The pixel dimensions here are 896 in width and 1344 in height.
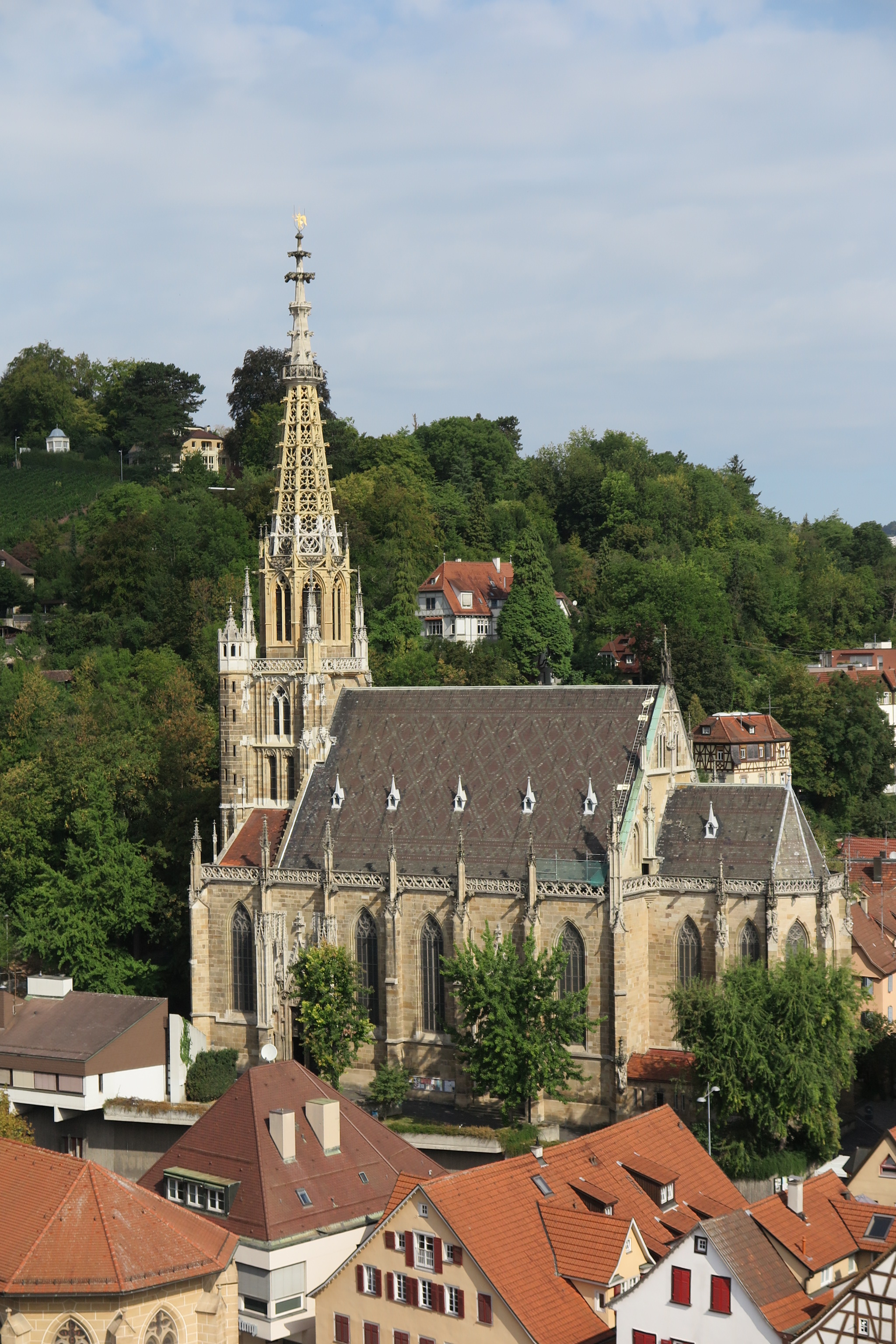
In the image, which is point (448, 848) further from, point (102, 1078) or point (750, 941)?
Result: point (102, 1078)

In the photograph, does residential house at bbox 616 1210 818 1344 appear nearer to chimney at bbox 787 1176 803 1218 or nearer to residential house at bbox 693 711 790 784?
chimney at bbox 787 1176 803 1218

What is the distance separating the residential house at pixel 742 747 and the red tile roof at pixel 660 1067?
4365 cm

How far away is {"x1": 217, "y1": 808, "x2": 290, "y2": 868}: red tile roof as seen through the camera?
7712cm

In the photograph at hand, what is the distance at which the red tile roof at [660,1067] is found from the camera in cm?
6731

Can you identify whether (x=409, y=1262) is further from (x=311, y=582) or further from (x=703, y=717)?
(x=703, y=717)

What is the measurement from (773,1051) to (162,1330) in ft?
74.7

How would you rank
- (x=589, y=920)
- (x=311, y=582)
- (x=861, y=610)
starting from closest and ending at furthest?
(x=589, y=920) < (x=311, y=582) < (x=861, y=610)

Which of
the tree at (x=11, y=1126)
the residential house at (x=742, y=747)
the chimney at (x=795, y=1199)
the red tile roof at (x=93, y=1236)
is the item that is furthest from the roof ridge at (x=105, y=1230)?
the residential house at (x=742, y=747)

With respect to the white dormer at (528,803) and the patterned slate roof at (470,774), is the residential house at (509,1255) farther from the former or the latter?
the white dormer at (528,803)

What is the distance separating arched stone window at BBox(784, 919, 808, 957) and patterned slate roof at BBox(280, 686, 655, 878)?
23.4 ft

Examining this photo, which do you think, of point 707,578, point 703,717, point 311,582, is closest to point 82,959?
point 311,582

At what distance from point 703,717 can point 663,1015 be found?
48.2m

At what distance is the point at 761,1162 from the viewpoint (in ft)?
207

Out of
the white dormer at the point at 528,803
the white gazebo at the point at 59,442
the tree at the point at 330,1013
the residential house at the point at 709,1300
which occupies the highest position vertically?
the white gazebo at the point at 59,442
